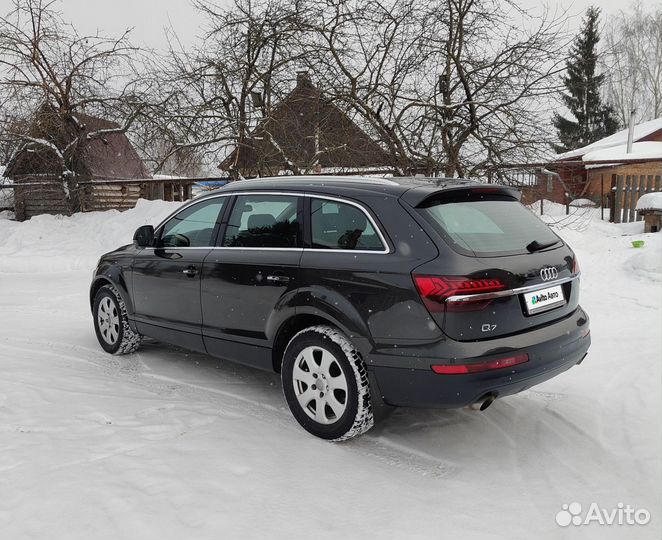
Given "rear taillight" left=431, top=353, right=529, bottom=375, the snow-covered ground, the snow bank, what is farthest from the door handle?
the snow bank

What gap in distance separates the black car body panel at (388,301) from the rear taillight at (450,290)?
0.03 m

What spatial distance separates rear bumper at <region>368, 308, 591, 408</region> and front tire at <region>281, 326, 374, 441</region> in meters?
0.14

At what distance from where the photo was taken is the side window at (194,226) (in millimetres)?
4637

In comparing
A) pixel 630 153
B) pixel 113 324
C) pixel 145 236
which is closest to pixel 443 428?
pixel 145 236

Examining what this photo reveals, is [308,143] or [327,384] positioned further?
[308,143]

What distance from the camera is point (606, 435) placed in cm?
380

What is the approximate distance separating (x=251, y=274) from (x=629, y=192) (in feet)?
47.1

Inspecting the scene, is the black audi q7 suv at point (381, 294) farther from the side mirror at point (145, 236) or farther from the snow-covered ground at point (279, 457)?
the side mirror at point (145, 236)

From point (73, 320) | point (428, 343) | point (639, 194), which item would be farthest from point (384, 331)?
point (639, 194)

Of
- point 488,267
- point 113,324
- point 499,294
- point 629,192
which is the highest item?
point 629,192

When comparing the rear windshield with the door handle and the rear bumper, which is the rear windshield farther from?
the door handle

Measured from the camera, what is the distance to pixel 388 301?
128 inches

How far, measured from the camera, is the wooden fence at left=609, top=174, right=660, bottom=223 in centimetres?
1518

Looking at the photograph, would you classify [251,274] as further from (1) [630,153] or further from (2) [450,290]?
(1) [630,153]
